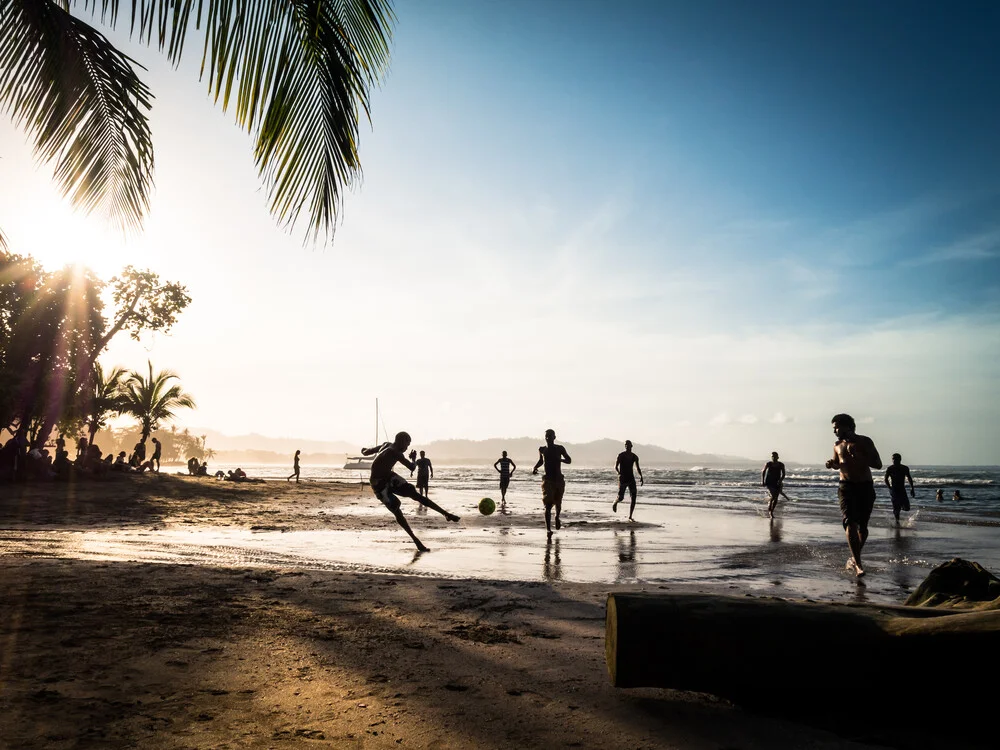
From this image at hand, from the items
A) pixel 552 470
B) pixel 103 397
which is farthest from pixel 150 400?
pixel 552 470

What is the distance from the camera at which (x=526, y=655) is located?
394 centimetres

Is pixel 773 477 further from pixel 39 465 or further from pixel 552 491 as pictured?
pixel 39 465

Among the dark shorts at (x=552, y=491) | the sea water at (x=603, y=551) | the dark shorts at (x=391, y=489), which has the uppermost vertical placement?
the dark shorts at (x=391, y=489)

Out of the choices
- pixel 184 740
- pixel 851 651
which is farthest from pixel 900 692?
pixel 184 740

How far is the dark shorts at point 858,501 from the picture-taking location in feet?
26.2

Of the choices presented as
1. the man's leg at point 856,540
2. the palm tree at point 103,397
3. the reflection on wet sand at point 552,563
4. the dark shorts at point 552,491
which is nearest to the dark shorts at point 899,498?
the man's leg at point 856,540

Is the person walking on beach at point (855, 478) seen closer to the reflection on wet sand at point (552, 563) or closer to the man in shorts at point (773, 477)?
the reflection on wet sand at point (552, 563)

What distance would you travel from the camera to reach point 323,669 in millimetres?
3584

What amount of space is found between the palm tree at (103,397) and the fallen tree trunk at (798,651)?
108ft

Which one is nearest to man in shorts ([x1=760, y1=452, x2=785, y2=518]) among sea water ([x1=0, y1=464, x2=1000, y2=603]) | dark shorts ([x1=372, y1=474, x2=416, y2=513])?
sea water ([x1=0, y1=464, x2=1000, y2=603])

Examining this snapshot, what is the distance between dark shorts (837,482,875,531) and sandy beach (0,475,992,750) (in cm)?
439

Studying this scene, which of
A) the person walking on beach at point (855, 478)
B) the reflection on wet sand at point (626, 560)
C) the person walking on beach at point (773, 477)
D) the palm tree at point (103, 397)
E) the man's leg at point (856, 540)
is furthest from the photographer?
the palm tree at point (103, 397)

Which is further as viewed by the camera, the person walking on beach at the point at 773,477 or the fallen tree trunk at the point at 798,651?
the person walking on beach at the point at 773,477

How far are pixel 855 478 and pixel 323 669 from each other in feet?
24.5
